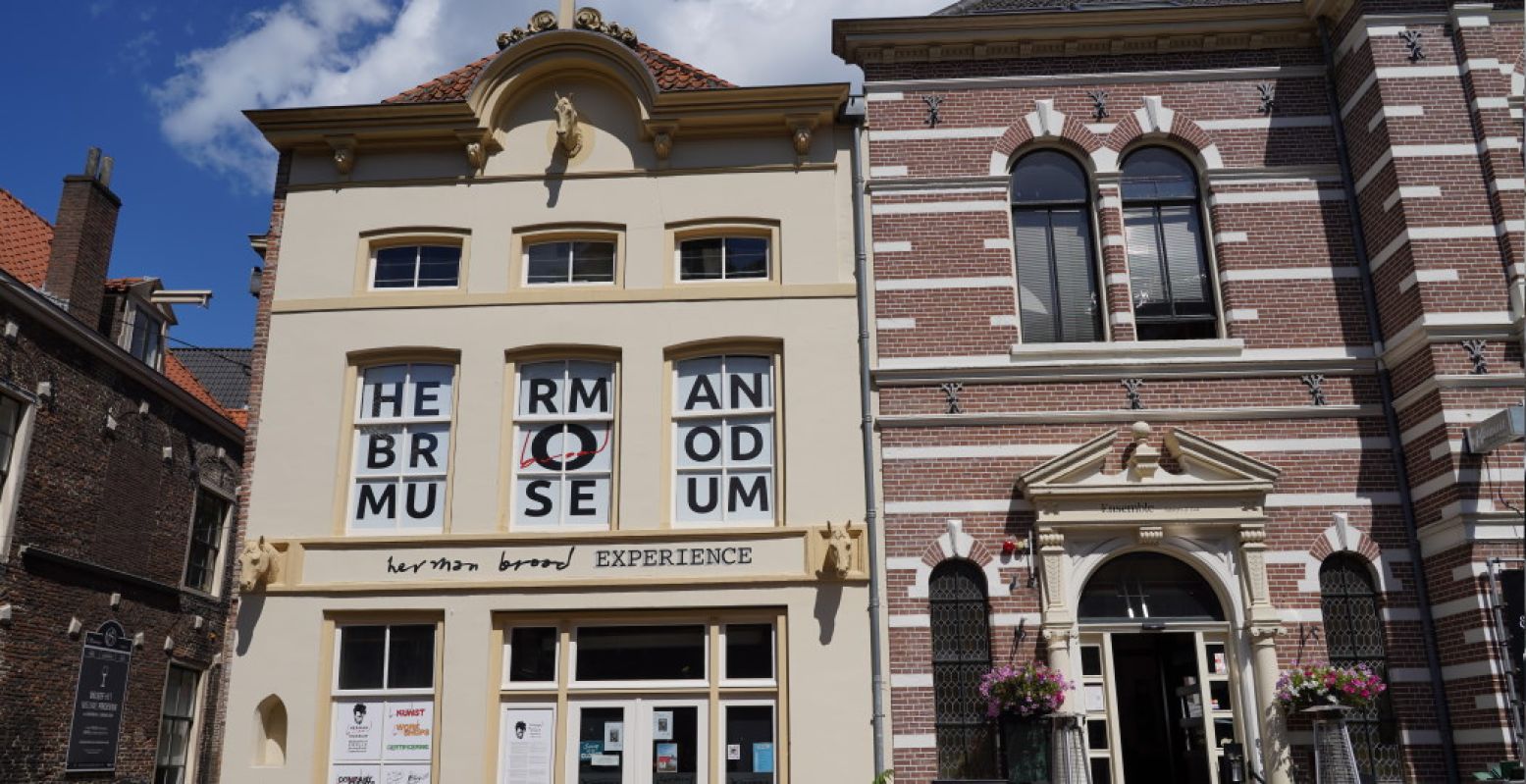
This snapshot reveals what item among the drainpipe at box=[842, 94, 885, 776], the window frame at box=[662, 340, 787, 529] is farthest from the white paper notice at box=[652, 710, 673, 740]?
the drainpipe at box=[842, 94, 885, 776]

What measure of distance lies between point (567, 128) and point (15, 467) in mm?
9641

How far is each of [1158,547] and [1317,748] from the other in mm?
2344

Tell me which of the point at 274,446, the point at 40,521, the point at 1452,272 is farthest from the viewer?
the point at 40,521

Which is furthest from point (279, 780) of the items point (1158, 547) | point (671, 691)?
point (1158, 547)

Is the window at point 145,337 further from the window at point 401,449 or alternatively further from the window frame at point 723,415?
the window frame at point 723,415

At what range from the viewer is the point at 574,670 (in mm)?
11820

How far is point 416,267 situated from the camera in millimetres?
13289

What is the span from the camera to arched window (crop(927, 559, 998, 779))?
1105 centimetres

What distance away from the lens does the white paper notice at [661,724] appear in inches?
454

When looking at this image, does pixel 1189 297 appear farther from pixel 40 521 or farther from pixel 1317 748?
pixel 40 521

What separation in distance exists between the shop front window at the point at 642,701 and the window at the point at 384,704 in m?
0.85

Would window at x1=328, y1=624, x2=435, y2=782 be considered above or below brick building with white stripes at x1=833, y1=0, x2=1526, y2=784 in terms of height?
below

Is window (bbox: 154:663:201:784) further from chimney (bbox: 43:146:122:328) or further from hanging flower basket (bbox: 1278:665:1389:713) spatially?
hanging flower basket (bbox: 1278:665:1389:713)

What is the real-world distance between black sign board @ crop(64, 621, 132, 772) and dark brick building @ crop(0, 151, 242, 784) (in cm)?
3
